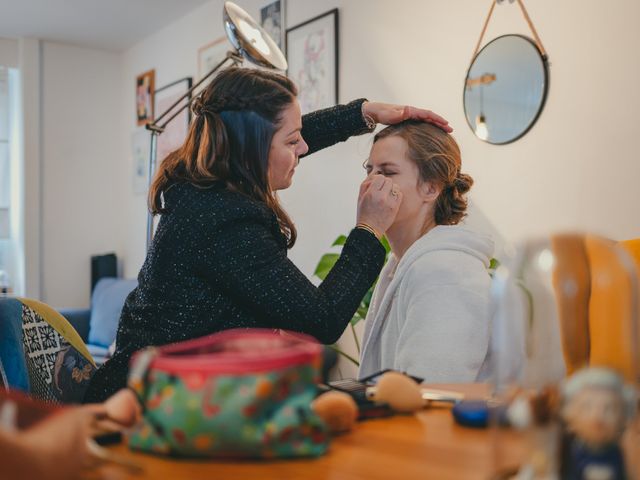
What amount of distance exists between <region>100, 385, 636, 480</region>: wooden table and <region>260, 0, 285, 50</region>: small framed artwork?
12.0 feet

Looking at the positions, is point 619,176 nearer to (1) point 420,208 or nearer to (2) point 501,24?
(2) point 501,24

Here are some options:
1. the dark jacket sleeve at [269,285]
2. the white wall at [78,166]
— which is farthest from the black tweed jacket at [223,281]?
the white wall at [78,166]

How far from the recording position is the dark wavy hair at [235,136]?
4.54 feet

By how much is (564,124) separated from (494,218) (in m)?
0.47

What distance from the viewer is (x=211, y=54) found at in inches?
187

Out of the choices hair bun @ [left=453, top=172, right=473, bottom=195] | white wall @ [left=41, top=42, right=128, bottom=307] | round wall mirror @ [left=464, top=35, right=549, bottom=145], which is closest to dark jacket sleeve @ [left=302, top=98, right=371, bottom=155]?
hair bun @ [left=453, top=172, right=473, bottom=195]

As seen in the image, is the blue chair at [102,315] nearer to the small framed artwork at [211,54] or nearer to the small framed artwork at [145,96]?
the small framed artwork at [145,96]

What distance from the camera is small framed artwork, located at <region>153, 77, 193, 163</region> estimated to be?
16.2ft

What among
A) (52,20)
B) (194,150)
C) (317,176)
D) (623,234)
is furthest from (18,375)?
(52,20)

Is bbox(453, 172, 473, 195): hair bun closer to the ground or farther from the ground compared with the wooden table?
farther from the ground

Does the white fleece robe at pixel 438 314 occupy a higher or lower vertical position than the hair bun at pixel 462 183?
lower

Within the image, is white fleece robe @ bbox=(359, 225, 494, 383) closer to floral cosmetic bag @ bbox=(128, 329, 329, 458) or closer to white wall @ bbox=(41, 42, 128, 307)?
floral cosmetic bag @ bbox=(128, 329, 329, 458)

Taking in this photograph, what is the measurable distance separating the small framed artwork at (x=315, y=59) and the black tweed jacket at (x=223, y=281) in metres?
2.49

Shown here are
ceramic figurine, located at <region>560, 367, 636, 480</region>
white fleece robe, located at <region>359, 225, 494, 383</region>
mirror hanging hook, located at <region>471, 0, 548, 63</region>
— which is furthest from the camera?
mirror hanging hook, located at <region>471, 0, 548, 63</region>
